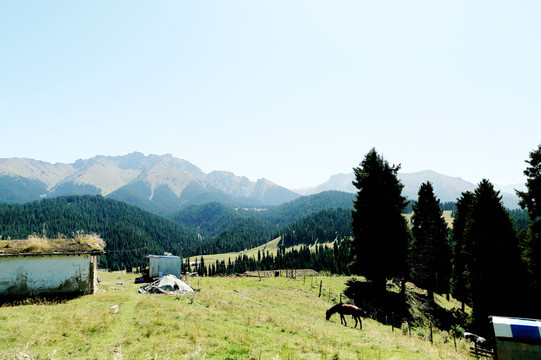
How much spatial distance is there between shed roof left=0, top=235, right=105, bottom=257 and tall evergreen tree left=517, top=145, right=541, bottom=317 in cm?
4044

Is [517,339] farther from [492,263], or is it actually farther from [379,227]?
[379,227]

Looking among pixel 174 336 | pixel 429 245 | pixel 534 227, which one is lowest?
pixel 174 336

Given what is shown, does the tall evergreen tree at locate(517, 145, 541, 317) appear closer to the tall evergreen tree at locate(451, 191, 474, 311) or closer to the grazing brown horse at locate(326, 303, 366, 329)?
the tall evergreen tree at locate(451, 191, 474, 311)

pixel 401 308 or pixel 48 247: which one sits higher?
pixel 48 247

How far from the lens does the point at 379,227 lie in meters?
35.8

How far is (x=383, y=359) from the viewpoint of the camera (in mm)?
12867

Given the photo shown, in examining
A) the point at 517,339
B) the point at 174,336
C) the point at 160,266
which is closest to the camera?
the point at 517,339

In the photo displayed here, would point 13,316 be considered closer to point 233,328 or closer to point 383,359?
point 233,328

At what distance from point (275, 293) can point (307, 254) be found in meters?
104

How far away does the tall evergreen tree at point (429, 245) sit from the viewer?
4158cm

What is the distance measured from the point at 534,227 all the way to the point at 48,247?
45.6 metres

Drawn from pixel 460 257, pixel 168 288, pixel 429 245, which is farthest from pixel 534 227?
pixel 168 288

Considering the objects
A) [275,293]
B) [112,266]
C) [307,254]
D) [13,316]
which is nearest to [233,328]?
[13,316]

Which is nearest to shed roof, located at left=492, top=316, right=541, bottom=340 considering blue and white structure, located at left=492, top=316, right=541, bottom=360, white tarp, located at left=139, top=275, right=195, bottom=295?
blue and white structure, located at left=492, top=316, right=541, bottom=360
